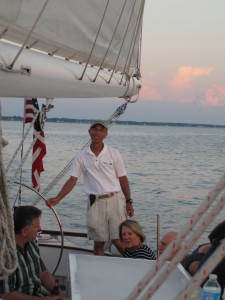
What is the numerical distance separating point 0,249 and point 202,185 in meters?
29.6

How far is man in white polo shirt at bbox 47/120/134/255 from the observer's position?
6195 mm

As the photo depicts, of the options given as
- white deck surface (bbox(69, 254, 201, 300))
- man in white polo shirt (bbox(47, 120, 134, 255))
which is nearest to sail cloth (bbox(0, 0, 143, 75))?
white deck surface (bbox(69, 254, 201, 300))

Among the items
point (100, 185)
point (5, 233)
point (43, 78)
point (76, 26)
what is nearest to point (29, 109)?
point (100, 185)

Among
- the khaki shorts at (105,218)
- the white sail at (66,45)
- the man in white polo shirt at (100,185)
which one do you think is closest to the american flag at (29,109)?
the man in white polo shirt at (100,185)

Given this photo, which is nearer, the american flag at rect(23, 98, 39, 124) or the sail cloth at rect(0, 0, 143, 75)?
the sail cloth at rect(0, 0, 143, 75)

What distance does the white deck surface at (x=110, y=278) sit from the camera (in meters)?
3.21

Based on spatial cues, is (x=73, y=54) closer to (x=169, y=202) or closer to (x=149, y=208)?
(x=149, y=208)

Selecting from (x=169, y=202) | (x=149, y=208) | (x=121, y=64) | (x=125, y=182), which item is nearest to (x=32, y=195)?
(x=149, y=208)

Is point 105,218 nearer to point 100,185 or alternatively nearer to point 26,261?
point 100,185

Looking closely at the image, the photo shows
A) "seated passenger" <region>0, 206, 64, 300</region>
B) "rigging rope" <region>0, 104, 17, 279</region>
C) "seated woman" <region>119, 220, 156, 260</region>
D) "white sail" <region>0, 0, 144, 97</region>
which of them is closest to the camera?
"rigging rope" <region>0, 104, 17, 279</region>

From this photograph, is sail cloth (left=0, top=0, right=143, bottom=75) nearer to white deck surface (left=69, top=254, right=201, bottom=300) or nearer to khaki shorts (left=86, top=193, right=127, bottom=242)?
white deck surface (left=69, top=254, right=201, bottom=300)

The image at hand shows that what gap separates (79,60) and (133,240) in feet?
5.66

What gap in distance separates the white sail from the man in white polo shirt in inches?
52.6

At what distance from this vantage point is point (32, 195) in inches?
866
